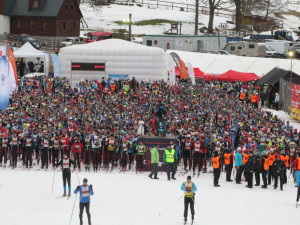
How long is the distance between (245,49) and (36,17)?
20.3 m

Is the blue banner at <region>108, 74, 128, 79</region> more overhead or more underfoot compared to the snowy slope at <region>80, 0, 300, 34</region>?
more underfoot

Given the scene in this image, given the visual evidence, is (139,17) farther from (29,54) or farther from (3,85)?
(3,85)

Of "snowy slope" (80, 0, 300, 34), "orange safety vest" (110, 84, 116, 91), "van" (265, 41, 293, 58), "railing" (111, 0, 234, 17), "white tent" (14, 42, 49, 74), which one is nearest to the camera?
"orange safety vest" (110, 84, 116, 91)

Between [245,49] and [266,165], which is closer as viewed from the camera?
[266,165]

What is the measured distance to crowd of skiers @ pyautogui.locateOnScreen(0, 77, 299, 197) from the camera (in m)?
24.2

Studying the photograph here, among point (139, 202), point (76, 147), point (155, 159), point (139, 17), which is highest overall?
point (139, 17)

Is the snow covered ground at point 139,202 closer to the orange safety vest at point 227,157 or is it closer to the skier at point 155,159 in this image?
the skier at point 155,159

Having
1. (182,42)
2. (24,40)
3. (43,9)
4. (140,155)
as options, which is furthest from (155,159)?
(43,9)

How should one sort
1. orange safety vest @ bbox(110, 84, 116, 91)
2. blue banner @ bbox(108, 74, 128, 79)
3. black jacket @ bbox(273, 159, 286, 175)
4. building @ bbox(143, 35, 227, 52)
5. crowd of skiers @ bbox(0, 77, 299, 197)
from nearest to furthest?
black jacket @ bbox(273, 159, 286, 175) → crowd of skiers @ bbox(0, 77, 299, 197) → orange safety vest @ bbox(110, 84, 116, 91) → blue banner @ bbox(108, 74, 128, 79) → building @ bbox(143, 35, 227, 52)

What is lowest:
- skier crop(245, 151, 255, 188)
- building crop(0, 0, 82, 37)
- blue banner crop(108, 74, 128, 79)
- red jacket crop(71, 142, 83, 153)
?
skier crop(245, 151, 255, 188)

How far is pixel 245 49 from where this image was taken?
59.2m

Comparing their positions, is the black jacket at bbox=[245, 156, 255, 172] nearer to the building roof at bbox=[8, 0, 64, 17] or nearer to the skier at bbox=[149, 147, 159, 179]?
the skier at bbox=[149, 147, 159, 179]

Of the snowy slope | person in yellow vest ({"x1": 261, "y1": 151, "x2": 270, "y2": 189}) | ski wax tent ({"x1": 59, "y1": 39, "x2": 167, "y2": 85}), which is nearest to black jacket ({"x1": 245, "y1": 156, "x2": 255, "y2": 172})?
person in yellow vest ({"x1": 261, "y1": 151, "x2": 270, "y2": 189})

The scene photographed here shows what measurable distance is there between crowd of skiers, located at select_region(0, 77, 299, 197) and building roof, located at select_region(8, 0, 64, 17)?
30428mm
